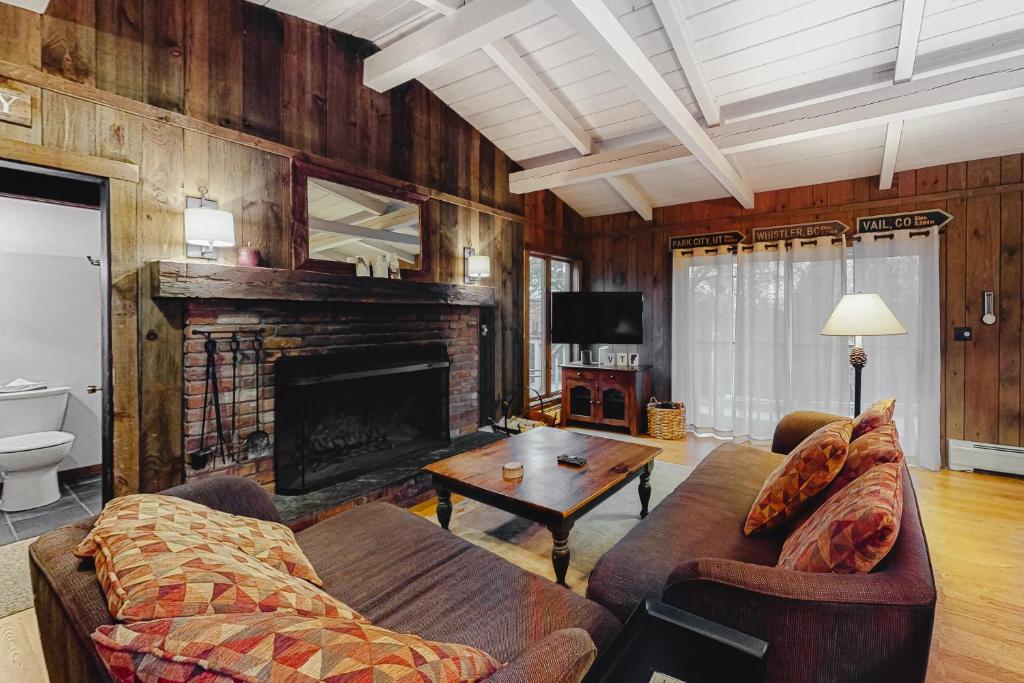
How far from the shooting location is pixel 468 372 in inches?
161

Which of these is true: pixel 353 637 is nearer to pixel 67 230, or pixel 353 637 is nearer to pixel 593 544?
pixel 593 544

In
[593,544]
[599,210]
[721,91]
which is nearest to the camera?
[593,544]

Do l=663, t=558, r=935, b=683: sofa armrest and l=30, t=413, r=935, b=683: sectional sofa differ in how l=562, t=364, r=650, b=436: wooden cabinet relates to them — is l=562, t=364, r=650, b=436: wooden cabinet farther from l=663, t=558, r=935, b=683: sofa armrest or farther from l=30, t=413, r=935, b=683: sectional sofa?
l=663, t=558, r=935, b=683: sofa armrest

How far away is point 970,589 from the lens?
6.85 feet

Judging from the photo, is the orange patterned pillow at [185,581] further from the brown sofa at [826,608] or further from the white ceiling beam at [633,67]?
the white ceiling beam at [633,67]

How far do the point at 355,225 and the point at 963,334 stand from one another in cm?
473

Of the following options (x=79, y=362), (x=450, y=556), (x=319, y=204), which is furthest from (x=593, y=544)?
A: (x=79, y=362)

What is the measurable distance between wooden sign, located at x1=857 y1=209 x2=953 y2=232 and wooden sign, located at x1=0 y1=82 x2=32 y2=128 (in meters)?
5.49

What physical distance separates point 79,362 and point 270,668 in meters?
4.09

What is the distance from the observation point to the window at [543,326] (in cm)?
512

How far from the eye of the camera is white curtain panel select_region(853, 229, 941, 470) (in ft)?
12.3

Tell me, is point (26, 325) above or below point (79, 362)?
above

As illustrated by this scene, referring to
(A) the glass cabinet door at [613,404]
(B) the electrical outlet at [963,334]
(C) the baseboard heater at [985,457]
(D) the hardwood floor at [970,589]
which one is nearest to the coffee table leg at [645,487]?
(D) the hardwood floor at [970,589]

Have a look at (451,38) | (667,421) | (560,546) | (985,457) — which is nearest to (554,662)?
(560,546)
